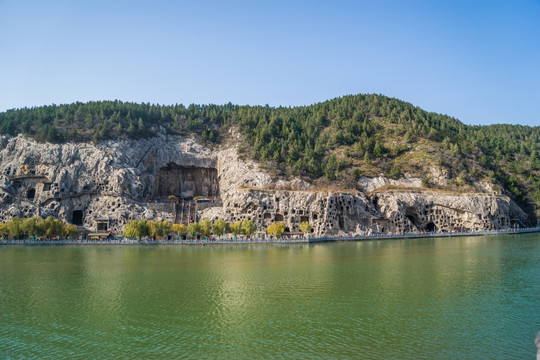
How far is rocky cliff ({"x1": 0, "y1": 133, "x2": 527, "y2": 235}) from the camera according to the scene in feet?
Answer: 277

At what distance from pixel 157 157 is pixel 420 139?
6497 centimetres

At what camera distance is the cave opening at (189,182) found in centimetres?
10831

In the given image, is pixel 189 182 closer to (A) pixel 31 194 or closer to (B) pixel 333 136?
(A) pixel 31 194

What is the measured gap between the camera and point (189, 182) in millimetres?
109938

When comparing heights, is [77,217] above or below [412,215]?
below

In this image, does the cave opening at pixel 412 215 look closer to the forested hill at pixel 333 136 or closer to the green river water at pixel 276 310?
the forested hill at pixel 333 136

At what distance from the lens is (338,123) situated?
116375 mm

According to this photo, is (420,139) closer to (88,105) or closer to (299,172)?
(299,172)

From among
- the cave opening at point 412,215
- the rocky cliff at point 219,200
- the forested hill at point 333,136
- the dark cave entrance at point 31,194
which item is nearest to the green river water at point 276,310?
the rocky cliff at point 219,200

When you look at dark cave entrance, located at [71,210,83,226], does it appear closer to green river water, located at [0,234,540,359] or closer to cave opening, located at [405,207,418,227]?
green river water, located at [0,234,540,359]

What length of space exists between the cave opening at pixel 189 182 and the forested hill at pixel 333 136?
8.96m

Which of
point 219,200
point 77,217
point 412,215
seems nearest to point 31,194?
point 77,217

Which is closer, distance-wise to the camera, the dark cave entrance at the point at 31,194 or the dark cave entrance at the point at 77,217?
the dark cave entrance at the point at 31,194

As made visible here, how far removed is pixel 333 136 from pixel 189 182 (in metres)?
39.0
